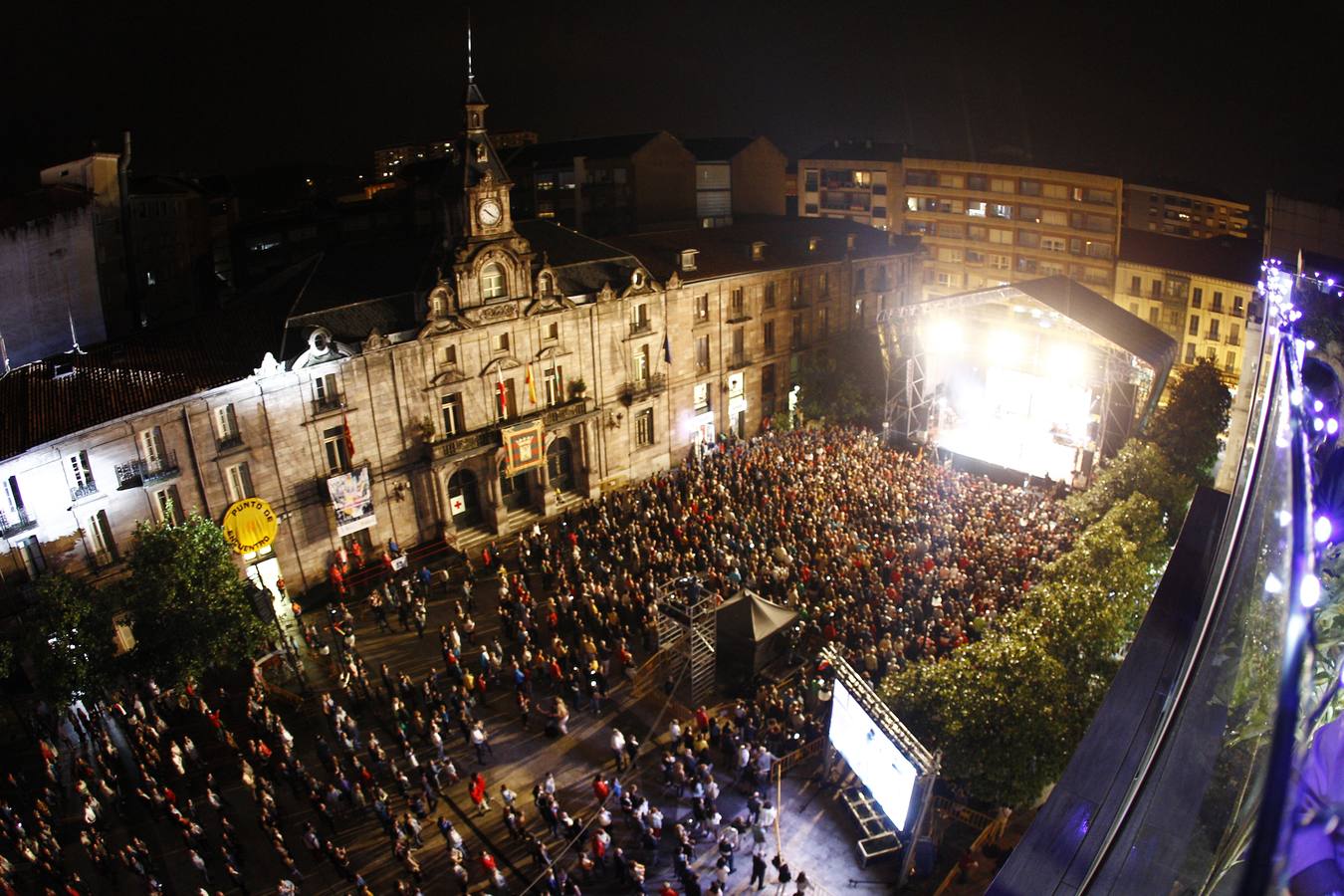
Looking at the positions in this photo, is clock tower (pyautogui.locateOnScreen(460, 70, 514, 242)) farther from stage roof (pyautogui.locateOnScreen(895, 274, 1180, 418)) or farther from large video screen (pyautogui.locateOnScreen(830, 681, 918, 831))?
large video screen (pyautogui.locateOnScreen(830, 681, 918, 831))

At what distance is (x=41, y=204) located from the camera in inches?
1474

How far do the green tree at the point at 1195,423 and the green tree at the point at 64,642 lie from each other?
40.5m

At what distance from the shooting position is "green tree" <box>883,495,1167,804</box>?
19.0 m

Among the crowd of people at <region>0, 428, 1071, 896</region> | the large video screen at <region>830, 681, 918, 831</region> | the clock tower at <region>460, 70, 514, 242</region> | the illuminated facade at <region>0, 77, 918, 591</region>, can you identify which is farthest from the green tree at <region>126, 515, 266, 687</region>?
the large video screen at <region>830, 681, 918, 831</region>

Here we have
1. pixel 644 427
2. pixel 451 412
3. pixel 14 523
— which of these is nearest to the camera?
pixel 14 523

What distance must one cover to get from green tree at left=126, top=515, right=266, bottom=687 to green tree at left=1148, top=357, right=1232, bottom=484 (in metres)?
37.1

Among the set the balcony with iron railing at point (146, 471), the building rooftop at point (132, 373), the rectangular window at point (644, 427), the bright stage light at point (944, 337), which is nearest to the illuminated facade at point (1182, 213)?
the bright stage light at point (944, 337)

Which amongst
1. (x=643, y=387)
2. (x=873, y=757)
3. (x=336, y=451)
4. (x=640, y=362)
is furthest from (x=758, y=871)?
(x=640, y=362)

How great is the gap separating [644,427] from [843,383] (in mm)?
11810

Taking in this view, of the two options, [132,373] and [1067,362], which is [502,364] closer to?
[132,373]

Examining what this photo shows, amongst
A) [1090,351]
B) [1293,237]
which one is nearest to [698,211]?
[1090,351]

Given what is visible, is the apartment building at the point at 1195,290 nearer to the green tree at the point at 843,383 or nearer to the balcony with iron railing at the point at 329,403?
the green tree at the point at 843,383

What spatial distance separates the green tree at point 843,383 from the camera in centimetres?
4706

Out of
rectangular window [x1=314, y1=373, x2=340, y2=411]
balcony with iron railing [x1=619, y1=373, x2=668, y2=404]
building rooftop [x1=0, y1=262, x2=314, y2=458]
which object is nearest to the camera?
building rooftop [x1=0, y1=262, x2=314, y2=458]
